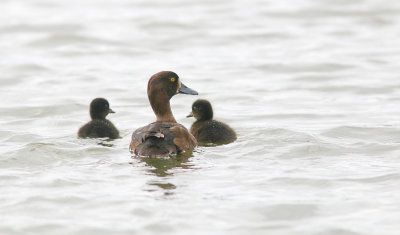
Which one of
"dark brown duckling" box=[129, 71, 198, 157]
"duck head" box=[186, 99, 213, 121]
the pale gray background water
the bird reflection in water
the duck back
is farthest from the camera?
"duck head" box=[186, 99, 213, 121]

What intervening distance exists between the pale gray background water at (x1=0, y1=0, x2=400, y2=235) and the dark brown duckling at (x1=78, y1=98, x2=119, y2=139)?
179 mm

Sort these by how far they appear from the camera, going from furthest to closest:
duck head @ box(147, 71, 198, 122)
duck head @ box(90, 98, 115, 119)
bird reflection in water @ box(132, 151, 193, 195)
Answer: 1. duck head @ box(90, 98, 115, 119)
2. duck head @ box(147, 71, 198, 122)
3. bird reflection in water @ box(132, 151, 193, 195)

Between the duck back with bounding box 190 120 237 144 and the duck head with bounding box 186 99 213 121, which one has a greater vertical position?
the duck head with bounding box 186 99 213 121

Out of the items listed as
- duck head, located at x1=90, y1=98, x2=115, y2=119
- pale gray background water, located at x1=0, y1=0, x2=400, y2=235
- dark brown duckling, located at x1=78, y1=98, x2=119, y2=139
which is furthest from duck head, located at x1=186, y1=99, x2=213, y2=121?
duck head, located at x1=90, y1=98, x2=115, y2=119

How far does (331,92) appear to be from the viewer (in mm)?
14945

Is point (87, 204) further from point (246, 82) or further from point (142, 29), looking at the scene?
point (142, 29)

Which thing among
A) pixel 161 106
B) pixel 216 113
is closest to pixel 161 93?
pixel 161 106

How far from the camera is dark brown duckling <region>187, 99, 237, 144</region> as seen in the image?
10665 millimetres

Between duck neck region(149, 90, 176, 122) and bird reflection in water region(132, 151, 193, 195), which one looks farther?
duck neck region(149, 90, 176, 122)

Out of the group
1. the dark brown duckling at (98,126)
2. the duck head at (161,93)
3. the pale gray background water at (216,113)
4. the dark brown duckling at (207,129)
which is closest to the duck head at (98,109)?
the dark brown duckling at (98,126)

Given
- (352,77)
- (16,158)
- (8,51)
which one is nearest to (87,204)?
(16,158)

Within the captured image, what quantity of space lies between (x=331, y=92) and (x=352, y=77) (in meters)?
1.27

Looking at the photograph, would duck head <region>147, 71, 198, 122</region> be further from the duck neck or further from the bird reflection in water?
the bird reflection in water

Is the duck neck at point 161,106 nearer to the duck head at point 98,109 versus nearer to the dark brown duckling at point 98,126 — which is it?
the dark brown duckling at point 98,126
